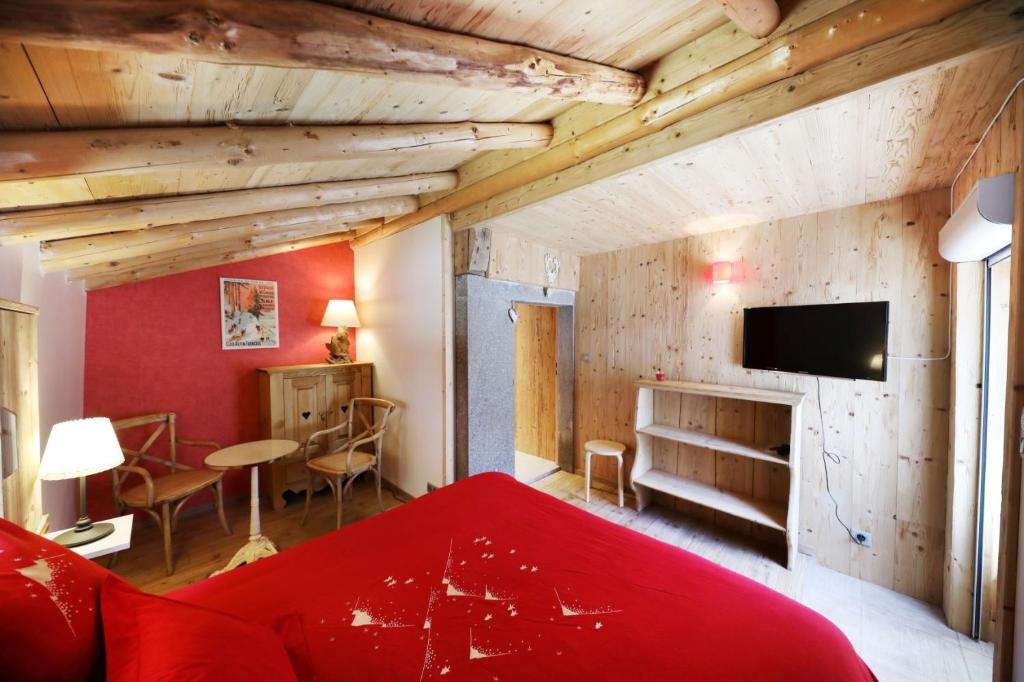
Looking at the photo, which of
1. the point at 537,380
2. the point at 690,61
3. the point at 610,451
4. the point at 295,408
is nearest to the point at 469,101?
the point at 690,61

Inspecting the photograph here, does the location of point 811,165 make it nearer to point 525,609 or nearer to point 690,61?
point 690,61

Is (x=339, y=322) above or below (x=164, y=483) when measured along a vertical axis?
above

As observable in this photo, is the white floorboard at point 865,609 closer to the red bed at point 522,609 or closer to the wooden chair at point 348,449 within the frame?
the red bed at point 522,609

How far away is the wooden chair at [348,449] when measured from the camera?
307cm

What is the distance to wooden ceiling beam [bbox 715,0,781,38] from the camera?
1244 millimetres

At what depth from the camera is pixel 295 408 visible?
3.47 meters

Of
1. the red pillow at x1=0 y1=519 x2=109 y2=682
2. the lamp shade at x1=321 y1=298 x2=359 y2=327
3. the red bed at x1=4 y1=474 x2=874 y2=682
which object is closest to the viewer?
the red pillow at x1=0 y1=519 x2=109 y2=682

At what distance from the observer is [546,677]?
1004 mm

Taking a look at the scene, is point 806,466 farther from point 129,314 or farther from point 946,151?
point 129,314

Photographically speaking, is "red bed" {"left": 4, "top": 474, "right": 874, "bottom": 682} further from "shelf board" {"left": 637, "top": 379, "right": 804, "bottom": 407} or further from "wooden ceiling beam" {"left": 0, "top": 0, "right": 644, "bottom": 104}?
"wooden ceiling beam" {"left": 0, "top": 0, "right": 644, "bottom": 104}

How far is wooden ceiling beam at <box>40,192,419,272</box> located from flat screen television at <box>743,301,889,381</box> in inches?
123

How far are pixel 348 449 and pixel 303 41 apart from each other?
110 inches

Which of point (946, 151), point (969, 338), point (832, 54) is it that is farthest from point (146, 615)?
point (969, 338)

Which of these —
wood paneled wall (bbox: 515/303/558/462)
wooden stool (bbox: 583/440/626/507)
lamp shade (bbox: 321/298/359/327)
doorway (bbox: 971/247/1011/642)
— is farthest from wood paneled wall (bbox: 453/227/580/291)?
doorway (bbox: 971/247/1011/642)
